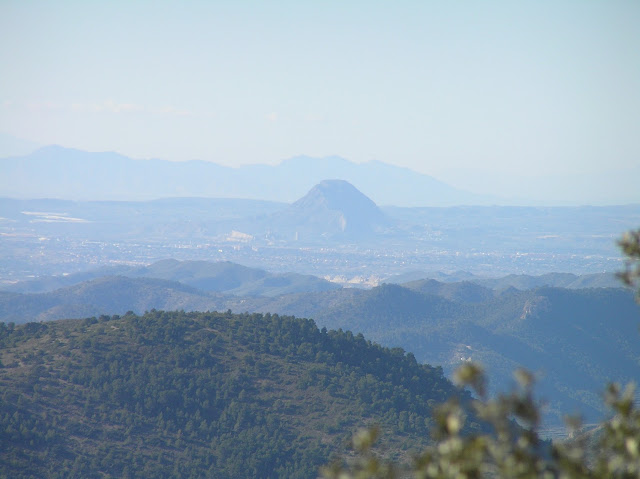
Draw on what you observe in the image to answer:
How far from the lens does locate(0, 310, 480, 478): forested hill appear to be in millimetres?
37156

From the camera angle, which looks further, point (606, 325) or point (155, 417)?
point (606, 325)

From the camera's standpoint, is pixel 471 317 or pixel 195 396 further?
pixel 471 317

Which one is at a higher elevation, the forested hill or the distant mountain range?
the forested hill

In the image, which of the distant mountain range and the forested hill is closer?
the forested hill

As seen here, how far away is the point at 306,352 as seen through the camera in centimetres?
5131

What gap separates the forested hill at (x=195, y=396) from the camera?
37.2 m

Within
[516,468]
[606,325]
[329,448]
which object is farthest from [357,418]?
[606,325]

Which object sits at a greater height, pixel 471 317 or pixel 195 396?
pixel 195 396

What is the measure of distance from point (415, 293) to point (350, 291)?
14553mm

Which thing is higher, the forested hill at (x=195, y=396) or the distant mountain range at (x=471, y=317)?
the forested hill at (x=195, y=396)

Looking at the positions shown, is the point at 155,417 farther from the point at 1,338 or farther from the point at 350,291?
the point at 350,291

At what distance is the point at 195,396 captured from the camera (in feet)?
144

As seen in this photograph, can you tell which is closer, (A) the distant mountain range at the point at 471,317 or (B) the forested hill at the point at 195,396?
(B) the forested hill at the point at 195,396

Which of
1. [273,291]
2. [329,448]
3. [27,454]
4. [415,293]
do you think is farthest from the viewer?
[273,291]
